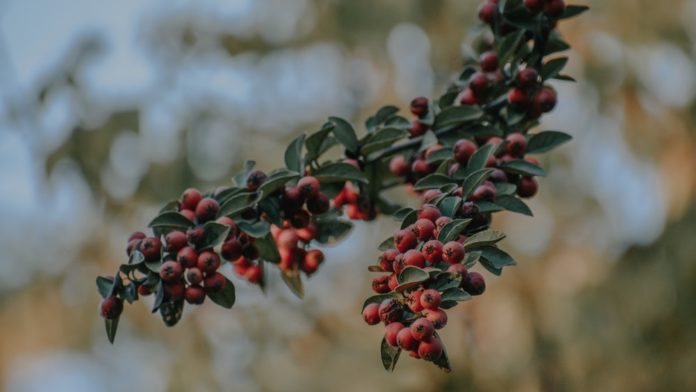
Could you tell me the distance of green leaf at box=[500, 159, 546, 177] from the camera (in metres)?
1.03

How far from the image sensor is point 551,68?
3.77ft

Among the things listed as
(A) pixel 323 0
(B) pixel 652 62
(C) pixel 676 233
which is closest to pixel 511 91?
(C) pixel 676 233

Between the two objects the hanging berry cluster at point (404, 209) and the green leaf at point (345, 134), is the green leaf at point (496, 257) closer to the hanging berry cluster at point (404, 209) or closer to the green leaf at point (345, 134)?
the hanging berry cluster at point (404, 209)

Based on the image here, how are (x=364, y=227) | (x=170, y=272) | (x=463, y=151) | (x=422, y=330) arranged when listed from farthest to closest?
1. (x=364, y=227)
2. (x=463, y=151)
3. (x=170, y=272)
4. (x=422, y=330)

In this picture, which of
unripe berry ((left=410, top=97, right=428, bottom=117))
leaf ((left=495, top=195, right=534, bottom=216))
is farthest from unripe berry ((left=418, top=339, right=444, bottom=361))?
unripe berry ((left=410, top=97, right=428, bottom=117))

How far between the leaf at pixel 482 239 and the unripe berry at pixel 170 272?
1.06 feet

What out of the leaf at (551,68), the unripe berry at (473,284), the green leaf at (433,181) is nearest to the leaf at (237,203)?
the green leaf at (433,181)

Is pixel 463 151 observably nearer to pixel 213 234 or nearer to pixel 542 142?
pixel 542 142

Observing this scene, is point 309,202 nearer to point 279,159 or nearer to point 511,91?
point 511,91

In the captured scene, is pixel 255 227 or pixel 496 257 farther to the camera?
pixel 255 227

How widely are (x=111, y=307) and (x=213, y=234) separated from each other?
141mm

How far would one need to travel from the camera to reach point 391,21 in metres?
2.63

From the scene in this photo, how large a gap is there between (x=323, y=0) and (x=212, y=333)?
1318 millimetres

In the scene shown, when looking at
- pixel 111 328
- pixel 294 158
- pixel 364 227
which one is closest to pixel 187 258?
pixel 111 328
